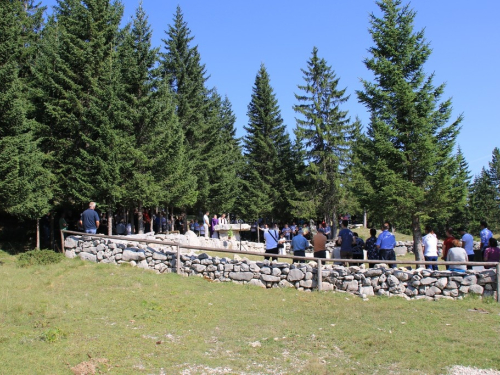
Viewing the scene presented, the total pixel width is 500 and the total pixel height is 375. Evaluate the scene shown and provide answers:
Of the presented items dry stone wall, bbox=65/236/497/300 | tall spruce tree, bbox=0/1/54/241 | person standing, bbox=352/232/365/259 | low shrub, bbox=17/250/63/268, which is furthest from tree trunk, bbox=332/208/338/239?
low shrub, bbox=17/250/63/268

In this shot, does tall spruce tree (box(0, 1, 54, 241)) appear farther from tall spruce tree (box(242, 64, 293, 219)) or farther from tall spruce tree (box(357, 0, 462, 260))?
tall spruce tree (box(242, 64, 293, 219))

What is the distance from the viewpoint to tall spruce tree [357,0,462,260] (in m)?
18.7

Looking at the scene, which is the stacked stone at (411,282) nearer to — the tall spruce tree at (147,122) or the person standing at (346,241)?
the person standing at (346,241)

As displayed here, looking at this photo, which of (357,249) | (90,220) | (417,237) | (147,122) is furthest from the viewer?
(147,122)

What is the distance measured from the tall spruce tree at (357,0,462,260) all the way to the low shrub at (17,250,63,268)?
13167 millimetres

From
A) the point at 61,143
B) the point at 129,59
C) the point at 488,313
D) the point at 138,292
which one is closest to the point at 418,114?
the point at 488,313

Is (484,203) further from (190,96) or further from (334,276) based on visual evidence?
(334,276)

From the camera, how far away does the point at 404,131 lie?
63.7 feet

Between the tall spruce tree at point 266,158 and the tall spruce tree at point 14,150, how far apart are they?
19.7 metres

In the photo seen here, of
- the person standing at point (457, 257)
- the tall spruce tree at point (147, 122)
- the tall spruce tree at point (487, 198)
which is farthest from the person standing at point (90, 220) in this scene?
the tall spruce tree at point (487, 198)

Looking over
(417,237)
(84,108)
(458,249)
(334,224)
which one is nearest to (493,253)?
(458,249)

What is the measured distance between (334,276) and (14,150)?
1166 cm

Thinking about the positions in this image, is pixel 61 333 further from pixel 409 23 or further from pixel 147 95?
pixel 409 23

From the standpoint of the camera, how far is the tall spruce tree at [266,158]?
35.0 metres
